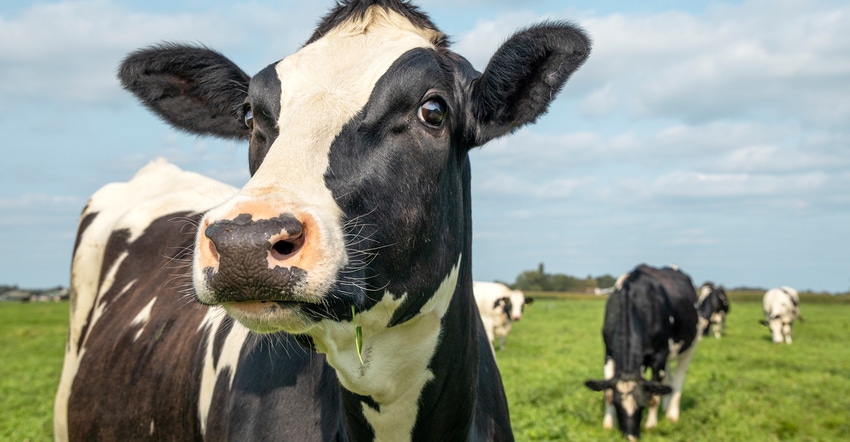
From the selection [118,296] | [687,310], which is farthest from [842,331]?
[118,296]

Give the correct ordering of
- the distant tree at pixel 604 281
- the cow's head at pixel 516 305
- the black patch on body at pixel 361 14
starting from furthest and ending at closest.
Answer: the distant tree at pixel 604 281, the cow's head at pixel 516 305, the black patch on body at pixel 361 14

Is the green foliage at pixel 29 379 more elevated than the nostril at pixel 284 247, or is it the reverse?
the nostril at pixel 284 247

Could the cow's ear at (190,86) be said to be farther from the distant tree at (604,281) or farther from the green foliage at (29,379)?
the distant tree at (604,281)

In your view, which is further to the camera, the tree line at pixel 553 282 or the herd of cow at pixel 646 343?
the tree line at pixel 553 282

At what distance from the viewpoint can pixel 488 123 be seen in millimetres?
3100

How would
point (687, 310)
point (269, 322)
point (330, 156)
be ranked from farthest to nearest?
point (687, 310), point (330, 156), point (269, 322)

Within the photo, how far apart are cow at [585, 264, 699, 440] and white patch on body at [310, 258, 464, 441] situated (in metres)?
8.74

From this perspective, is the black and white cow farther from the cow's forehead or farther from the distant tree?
the distant tree

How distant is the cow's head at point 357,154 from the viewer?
2105 mm

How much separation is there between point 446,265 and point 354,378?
0.56m

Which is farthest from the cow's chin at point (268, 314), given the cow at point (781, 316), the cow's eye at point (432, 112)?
the cow at point (781, 316)

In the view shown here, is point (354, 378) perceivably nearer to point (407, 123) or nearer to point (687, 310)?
point (407, 123)

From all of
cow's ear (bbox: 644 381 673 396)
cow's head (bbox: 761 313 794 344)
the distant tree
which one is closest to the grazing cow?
cow's head (bbox: 761 313 794 344)

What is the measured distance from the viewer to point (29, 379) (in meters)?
16.0
